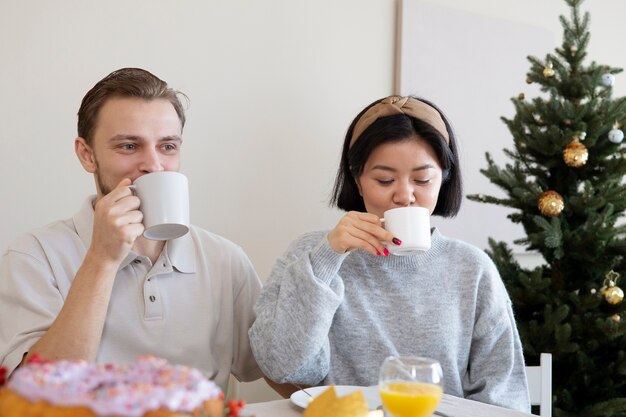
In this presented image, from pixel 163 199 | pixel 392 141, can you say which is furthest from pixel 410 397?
pixel 392 141

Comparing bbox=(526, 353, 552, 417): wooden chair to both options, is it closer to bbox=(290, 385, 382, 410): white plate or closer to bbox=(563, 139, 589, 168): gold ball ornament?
bbox=(290, 385, 382, 410): white plate

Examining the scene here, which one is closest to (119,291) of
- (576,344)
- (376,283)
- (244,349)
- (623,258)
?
(244,349)

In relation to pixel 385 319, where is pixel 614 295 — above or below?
below

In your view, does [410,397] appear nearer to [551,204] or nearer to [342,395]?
[342,395]

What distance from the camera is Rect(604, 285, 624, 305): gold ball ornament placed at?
2137mm

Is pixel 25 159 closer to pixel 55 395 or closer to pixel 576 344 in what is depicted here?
pixel 55 395

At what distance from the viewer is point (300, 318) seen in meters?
1.28

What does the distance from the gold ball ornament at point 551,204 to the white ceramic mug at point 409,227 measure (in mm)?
1116

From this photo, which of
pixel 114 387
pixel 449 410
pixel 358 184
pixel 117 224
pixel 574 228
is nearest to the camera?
pixel 114 387

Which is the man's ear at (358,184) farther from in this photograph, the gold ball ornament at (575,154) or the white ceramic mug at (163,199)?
the gold ball ornament at (575,154)

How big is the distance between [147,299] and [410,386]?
0.72m

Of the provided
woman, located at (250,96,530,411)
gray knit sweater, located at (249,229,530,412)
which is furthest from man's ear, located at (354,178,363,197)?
gray knit sweater, located at (249,229,530,412)

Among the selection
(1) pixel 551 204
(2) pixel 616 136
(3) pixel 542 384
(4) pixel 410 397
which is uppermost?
(2) pixel 616 136

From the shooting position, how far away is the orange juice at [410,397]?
2.67ft
